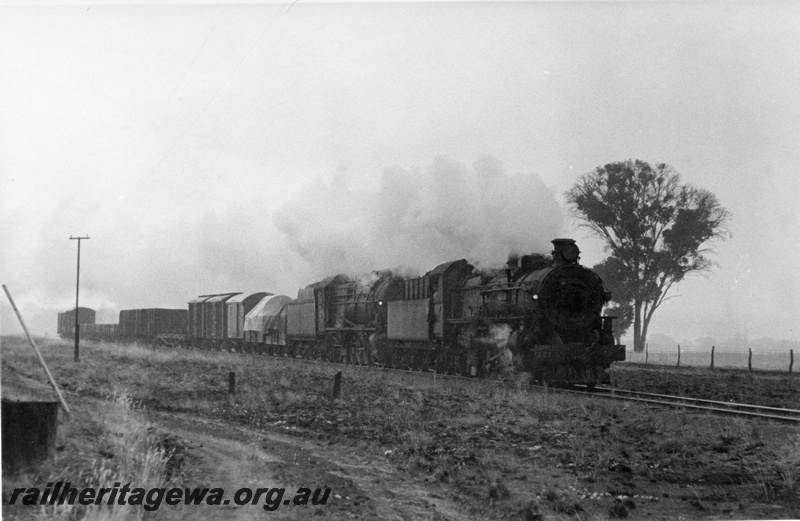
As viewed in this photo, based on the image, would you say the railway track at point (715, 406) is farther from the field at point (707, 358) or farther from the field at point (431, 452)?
the field at point (707, 358)

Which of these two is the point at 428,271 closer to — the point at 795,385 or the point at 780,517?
the point at 795,385

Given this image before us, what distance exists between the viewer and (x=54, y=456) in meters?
6.36

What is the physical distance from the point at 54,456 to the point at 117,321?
96.4ft

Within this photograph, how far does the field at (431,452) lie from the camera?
23.2 ft

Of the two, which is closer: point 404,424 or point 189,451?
point 189,451

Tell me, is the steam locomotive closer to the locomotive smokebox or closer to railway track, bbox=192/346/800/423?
the locomotive smokebox

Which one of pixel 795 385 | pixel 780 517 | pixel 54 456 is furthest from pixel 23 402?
pixel 795 385

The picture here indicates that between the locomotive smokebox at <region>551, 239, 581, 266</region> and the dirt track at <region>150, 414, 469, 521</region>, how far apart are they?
7117 millimetres

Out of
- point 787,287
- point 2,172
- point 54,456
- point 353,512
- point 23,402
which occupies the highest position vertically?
point 2,172

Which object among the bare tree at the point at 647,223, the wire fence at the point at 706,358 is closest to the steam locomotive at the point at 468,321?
the bare tree at the point at 647,223

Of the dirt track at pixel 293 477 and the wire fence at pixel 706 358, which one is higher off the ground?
the dirt track at pixel 293 477

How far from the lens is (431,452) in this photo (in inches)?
344

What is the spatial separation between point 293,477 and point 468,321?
8495 mm

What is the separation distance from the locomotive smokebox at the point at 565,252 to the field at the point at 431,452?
356 centimetres
